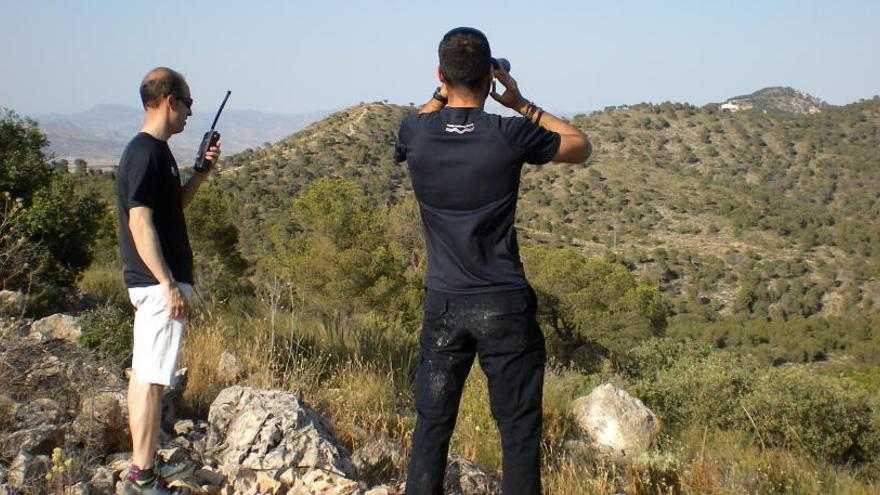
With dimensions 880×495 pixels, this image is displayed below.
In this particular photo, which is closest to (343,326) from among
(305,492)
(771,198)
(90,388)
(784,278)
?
(90,388)

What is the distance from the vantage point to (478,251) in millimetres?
2656

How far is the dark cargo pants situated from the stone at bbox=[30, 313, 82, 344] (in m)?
3.00

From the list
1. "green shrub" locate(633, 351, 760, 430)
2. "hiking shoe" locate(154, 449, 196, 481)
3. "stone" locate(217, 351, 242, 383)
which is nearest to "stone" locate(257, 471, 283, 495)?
"hiking shoe" locate(154, 449, 196, 481)

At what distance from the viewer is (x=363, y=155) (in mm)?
52656

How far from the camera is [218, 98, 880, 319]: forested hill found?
3875 centimetres

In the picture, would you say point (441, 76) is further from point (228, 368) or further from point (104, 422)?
point (228, 368)

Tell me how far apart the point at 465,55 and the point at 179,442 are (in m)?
2.39

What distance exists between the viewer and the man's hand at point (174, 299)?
3033 millimetres

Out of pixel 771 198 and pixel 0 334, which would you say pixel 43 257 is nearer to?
pixel 0 334

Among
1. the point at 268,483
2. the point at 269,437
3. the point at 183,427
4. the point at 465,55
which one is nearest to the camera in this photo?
the point at 465,55

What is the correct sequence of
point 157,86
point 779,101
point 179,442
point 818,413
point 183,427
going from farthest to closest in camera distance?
point 779,101 → point 818,413 → point 183,427 → point 179,442 → point 157,86

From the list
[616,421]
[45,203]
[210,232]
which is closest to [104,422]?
[616,421]

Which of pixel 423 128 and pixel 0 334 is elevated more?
pixel 423 128

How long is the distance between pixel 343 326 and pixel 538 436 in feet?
→ 13.9
